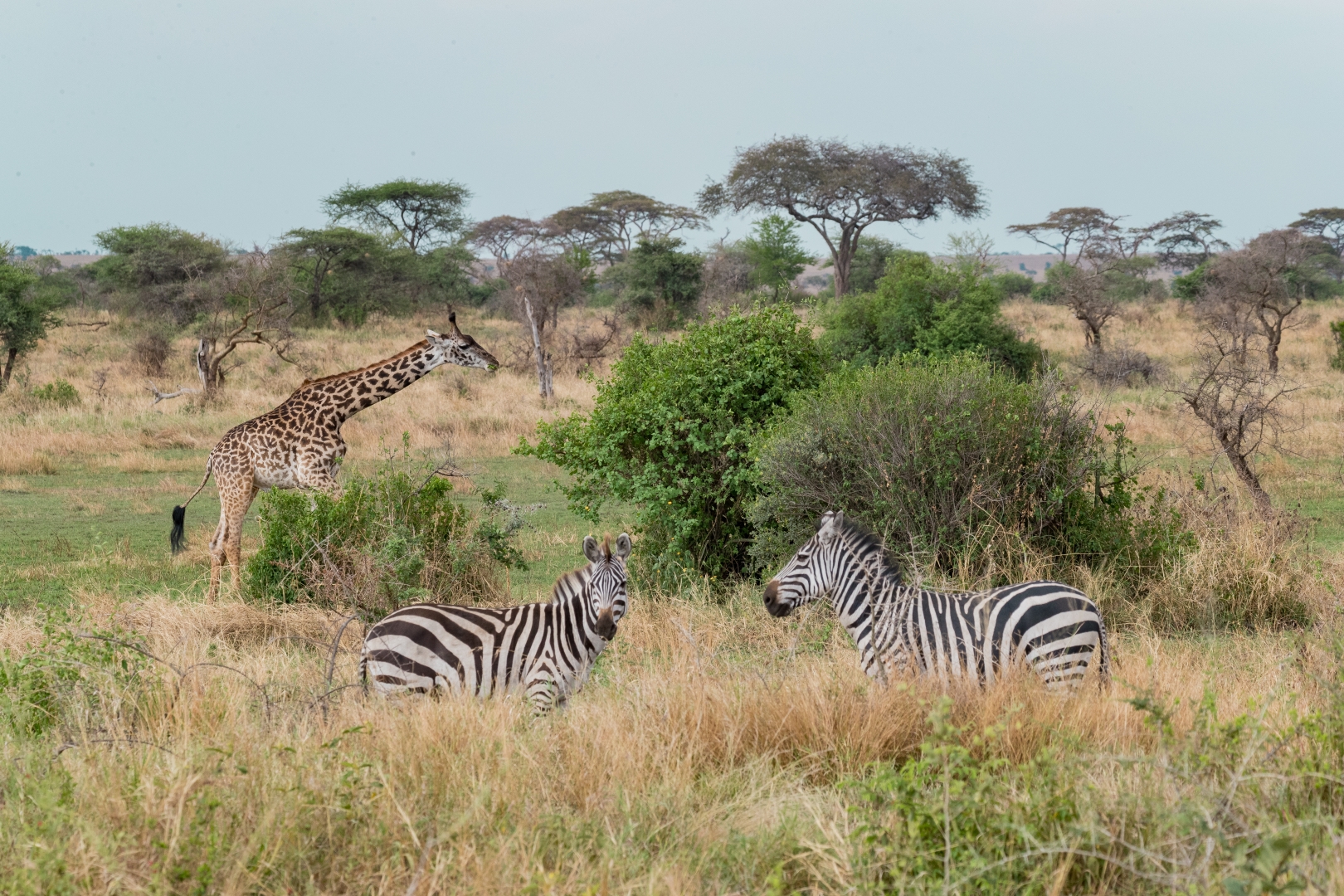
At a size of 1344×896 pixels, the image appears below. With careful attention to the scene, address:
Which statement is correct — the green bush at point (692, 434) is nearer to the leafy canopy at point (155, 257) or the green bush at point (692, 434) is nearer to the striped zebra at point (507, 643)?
the striped zebra at point (507, 643)

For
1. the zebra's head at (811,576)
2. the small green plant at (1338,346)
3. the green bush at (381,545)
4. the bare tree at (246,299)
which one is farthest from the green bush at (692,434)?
the small green plant at (1338,346)

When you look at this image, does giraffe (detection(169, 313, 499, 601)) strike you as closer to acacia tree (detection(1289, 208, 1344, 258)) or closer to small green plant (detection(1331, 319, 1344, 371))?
small green plant (detection(1331, 319, 1344, 371))

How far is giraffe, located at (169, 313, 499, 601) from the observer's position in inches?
400

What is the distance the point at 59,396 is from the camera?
917 inches

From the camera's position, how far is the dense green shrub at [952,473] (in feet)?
26.7

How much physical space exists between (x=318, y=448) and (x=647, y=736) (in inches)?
264

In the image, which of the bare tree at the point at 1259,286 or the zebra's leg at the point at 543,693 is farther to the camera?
the bare tree at the point at 1259,286

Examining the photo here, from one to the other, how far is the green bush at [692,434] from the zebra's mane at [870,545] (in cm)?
349

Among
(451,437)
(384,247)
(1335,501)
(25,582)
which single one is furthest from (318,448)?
(384,247)

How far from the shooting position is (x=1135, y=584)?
27.2ft

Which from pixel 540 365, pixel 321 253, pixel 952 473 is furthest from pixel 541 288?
pixel 952 473

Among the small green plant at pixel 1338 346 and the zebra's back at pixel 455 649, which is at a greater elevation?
the small green plant at pixel 1338 346

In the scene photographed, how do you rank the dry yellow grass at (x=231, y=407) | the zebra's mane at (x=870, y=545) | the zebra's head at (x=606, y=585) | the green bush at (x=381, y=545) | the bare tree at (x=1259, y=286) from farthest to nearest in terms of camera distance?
the bare tree at (x=1259, y=286) < the dry yellow grass at (x=231, y=407) < the green bush at (x=381, y=545) < the zebra's mane at (x=870, y=545) < the zebra's head at (x=606, y=585)

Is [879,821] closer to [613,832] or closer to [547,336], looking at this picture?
[613,832]
